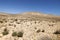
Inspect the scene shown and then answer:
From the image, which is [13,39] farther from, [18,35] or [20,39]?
[18,35]

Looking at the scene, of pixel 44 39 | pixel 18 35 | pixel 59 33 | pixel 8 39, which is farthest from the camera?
pixel 59 33

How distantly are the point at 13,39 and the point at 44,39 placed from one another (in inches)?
155

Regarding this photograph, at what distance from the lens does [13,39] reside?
17375mm

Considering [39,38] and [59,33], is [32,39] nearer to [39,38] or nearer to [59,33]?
[39,38]

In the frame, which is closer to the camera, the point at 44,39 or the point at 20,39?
the point at 44,39

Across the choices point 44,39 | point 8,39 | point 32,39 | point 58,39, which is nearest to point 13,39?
point 8,39

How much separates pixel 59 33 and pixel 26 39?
10042 mm

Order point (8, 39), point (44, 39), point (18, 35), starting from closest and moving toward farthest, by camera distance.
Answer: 1. point (44, 39)
2. point (8, 39)
3. point (18, 35)

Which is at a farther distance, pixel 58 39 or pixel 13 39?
pixel 58 39

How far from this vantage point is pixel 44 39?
16.1 meters

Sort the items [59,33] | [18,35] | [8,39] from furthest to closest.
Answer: [59,33] < [18,35] < [8,39]

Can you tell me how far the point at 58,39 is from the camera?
67.5 ft

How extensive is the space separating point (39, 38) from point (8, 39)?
150 inches

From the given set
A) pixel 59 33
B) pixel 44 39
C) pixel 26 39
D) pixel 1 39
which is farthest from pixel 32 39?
pixel 59 33
